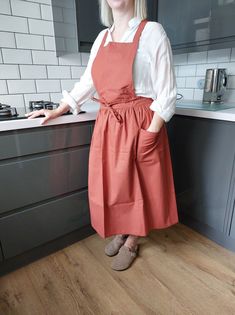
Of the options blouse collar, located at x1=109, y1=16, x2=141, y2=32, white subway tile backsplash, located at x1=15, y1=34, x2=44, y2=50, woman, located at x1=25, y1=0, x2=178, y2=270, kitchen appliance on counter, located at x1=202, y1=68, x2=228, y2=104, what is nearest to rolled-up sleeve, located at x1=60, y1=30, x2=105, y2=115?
woman, located at x1=25, y1=0, x2=178, y2=270

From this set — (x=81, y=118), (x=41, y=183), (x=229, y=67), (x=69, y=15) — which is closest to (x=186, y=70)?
(x=229, y=67)

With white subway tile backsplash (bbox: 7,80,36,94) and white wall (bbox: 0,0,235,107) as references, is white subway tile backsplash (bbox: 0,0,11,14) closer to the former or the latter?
white wall (bbox: 0,0,235,107)

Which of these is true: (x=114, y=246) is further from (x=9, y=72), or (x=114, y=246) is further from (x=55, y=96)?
(x=9, y=72)

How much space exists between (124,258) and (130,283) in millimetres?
147

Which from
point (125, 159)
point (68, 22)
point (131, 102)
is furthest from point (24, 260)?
point (68, 22)

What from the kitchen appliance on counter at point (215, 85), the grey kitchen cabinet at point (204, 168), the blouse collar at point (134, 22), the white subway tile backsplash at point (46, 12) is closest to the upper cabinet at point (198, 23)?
the kitchen appliance on counter at point (215, 85)

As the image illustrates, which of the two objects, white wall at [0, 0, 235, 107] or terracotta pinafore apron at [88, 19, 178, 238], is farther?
white wall at [0, 0, 235, 107]

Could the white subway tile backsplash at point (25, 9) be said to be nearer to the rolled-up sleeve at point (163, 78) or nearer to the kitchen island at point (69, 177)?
the kitchen island at point (69, 177)

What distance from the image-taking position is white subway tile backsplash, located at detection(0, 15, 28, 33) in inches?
55.4

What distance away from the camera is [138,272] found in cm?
129

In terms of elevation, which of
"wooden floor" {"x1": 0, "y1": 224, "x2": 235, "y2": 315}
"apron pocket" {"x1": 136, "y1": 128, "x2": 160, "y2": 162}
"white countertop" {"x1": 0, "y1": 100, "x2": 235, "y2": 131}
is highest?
"white countertop" {"x1": 0, "y1": 100, "x2": 235, "y2": 131}

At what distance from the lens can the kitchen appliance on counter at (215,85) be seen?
4.93ft

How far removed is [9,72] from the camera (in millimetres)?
1483

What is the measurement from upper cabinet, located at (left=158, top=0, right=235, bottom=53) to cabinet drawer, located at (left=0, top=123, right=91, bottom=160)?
2.87ft
